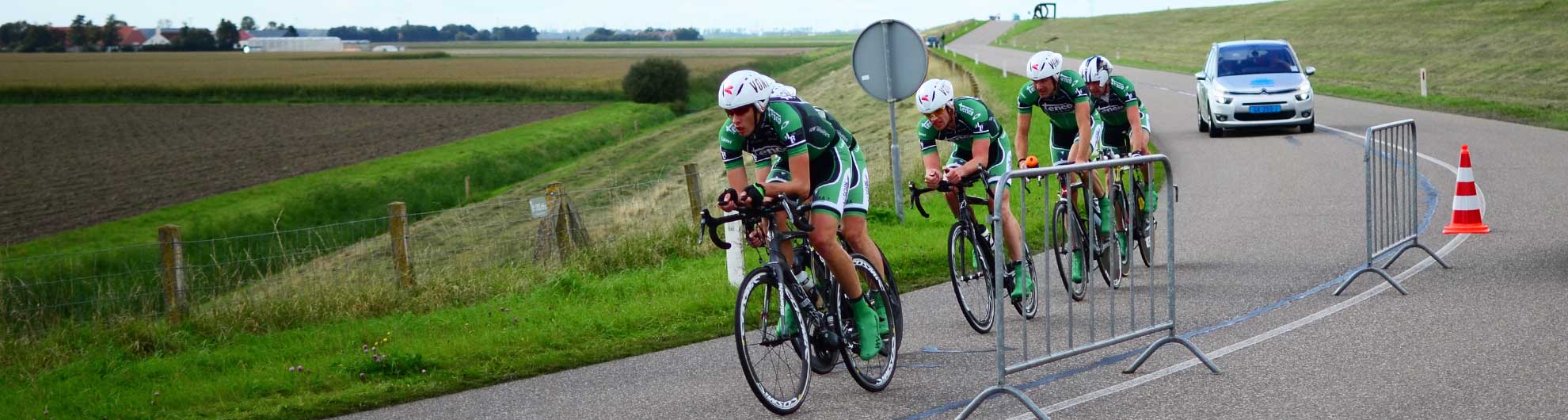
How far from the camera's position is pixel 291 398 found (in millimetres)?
7297

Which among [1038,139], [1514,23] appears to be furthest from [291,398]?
[1514,23]

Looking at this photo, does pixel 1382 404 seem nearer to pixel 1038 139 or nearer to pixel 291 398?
pixel 291 398

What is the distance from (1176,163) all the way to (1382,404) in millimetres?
13605

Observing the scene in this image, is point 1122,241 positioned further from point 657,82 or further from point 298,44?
point 298,44

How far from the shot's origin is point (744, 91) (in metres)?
6.30

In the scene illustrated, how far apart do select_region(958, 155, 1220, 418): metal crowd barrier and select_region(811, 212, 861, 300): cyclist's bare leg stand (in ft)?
2.41

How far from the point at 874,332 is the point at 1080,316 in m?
2.38

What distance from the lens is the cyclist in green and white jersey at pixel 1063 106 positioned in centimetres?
921

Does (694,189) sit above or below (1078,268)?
below

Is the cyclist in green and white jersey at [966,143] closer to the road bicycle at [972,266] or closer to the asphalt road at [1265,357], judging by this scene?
the road bicycle at [972,266]

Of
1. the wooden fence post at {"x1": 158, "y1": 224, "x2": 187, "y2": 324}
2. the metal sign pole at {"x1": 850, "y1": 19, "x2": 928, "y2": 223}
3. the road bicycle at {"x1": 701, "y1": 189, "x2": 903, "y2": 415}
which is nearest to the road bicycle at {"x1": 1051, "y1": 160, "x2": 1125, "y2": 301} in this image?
the road bicycle at {"x1": 701, "y1": 189, "x2": 903, "y2": 415}

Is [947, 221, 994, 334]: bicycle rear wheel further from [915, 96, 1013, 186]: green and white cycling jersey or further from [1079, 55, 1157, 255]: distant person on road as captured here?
[1079, 55, 1157, 255]: distant person on road

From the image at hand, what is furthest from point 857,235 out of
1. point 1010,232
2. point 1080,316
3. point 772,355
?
point 1080,316

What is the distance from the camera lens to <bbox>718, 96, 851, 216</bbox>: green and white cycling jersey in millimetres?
6465
